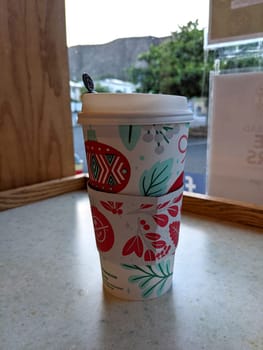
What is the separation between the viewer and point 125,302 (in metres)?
0.37

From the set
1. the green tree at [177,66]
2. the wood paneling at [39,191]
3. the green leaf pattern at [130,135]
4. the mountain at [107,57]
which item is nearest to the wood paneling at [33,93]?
the wood paneling at [39,191]

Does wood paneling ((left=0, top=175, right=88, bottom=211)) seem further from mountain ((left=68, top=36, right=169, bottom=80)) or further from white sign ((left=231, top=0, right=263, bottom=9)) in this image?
Result: white sign ((left=231, top=0, right=263, bottom=9))

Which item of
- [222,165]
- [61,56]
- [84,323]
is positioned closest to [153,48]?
[61,56]

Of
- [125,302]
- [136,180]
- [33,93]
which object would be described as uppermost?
[33,93]

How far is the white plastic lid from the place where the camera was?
311mm

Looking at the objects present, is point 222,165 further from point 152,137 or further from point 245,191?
point 152,137

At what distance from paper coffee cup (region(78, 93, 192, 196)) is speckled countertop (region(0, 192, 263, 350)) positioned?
0.50ft

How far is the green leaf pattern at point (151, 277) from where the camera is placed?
14.1 inches

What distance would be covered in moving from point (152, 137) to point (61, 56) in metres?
0.64

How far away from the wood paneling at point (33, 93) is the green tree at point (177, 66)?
0.29 meters

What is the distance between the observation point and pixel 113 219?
1.15 ft

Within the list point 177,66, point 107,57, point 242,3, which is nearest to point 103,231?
point 242,3

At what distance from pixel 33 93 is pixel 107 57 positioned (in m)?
0.38

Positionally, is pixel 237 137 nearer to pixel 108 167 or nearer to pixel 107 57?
pixel 108 167
